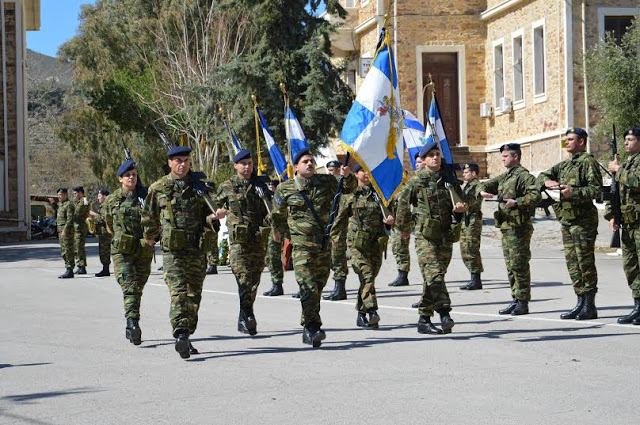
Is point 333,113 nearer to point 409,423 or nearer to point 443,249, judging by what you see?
point 443,249

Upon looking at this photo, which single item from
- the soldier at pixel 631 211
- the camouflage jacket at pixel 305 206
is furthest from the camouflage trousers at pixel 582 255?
the camouflage jacket at pixel 305 206

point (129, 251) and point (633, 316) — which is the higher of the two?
point (129, 251)

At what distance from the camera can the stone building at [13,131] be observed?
41.8m

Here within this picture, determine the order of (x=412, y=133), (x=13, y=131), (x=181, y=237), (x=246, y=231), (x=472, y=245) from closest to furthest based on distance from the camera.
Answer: (x=181, y=237), (x=246, y=231), (x=472, y=245), (x=412, y=133), (x=13, y=131)

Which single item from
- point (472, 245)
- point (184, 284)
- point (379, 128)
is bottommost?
point (184, 284)

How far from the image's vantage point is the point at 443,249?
35.9ft

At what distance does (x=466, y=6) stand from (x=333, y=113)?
7759 mm

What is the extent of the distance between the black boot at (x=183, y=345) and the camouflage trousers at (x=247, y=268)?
1.74m

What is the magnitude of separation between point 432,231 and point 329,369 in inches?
95.8

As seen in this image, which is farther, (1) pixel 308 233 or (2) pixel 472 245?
(2) pixel 472 245

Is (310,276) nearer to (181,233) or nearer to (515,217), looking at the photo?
(181,233)

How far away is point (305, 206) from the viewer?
10383 millimetres

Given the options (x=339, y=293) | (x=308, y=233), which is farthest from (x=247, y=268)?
(x=339, y=293)

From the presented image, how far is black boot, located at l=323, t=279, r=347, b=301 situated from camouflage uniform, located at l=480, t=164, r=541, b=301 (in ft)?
11.1
